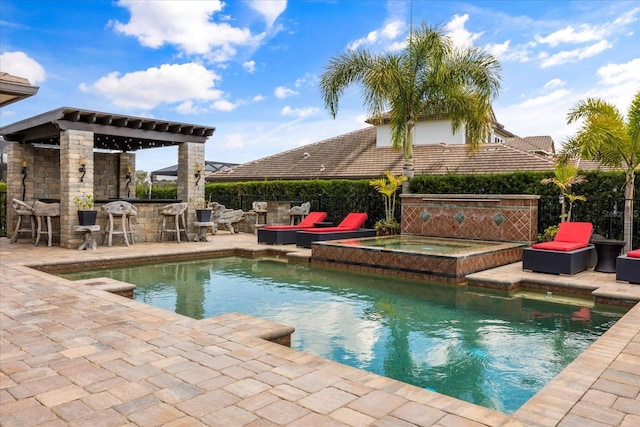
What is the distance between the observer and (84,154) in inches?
468

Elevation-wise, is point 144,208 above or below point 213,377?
above

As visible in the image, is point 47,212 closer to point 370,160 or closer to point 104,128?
Result: point 104,128

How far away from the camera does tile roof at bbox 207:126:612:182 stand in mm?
19000

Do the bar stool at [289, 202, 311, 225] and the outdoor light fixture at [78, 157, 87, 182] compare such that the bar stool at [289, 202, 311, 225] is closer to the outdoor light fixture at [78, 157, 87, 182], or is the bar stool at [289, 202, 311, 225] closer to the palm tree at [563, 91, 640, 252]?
the outdoor light fixture at [78, 157, 87, 182]

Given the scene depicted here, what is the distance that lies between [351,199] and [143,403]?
13.0 metres

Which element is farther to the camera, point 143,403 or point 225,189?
point 225,189

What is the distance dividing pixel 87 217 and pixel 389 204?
8317 mm

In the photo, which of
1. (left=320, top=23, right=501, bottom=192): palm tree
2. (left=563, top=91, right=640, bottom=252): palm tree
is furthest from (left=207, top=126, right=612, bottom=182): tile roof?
(left=563, top=91, right=640, bottom=252): palm tree

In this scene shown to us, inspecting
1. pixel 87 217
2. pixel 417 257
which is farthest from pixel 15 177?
pixel 417 257

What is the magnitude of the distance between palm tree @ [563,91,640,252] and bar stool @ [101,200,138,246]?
429 inches

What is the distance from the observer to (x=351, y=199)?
15.6 metres

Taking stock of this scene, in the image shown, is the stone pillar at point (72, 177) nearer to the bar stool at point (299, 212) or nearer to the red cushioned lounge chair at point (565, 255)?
the bar stool at point (299, 212)

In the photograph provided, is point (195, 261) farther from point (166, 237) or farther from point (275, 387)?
point (275, 387)

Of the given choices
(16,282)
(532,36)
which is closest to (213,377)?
(16,282)
